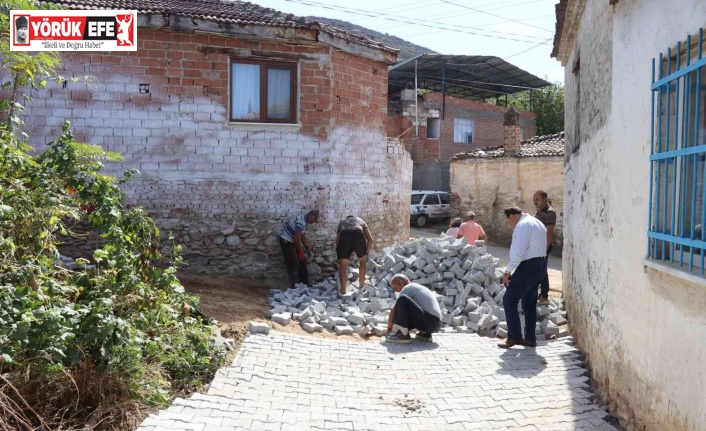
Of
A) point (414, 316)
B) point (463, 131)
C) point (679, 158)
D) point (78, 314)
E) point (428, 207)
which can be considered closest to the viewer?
point (679, 158)

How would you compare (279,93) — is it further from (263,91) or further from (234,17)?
(234,17)

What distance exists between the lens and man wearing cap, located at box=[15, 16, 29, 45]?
904 centimetres

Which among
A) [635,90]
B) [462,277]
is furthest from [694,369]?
[462,277]

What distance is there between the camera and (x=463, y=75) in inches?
1101

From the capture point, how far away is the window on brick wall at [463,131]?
29.4 metres

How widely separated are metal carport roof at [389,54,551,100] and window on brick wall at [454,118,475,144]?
171cm

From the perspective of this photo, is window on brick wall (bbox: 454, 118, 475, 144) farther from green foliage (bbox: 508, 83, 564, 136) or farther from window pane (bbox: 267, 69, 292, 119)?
window pane (bbox: 267, 69, 292, 119)

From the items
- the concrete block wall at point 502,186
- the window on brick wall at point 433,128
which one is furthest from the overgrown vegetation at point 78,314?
the window on brick wall at point 433,128

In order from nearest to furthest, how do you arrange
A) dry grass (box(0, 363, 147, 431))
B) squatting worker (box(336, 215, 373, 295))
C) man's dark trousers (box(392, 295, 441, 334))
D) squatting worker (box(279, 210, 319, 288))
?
dry grass (box(0, 363, 147, 431)), man's dark trousers (box(392, 295, 441, 334)), squatting worker (box(336, 215, 373, 295)), squatting worker (box(279, 210, 319, 288))

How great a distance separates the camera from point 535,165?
20.3m

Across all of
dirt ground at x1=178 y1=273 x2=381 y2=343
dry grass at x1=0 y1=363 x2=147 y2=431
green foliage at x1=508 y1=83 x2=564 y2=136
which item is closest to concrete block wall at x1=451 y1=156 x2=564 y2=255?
dirt ground at x1=178 y1=273 x2=381 y2=343

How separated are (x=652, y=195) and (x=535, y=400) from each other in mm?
2350

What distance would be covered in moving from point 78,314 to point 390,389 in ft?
9.76

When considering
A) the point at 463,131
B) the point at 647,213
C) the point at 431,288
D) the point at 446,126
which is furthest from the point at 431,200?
the point at 647,213
